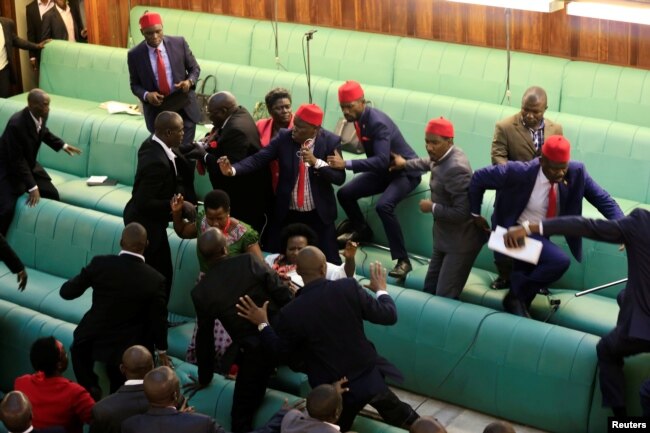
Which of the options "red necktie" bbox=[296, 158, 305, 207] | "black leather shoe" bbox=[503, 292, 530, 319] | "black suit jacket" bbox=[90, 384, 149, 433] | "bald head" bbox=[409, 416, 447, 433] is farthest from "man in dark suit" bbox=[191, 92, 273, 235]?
"bald head" bbox=[409, 416, 447, 433]

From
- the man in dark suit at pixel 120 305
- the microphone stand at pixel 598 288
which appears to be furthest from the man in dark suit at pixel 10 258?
the microphone stand at pixel 598 288

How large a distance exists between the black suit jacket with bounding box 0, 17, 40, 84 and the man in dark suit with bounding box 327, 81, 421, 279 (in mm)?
5197

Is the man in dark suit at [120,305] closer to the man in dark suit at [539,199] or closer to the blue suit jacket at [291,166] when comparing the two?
the blue suit jacket at [291,166]

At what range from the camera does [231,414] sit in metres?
7.14

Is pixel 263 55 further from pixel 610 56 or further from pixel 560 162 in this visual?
pixel 560 162

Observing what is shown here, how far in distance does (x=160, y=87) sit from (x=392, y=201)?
229 centimetres

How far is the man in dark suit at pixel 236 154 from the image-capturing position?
870 cm

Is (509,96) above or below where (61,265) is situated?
above

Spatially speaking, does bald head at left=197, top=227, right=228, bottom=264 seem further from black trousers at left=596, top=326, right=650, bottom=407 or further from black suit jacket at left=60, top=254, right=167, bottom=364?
black trousers at left=596, top=326, right=650, bottom=407

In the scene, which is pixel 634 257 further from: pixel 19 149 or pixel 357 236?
pixel 19 149

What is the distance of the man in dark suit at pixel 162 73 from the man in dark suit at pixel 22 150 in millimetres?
732

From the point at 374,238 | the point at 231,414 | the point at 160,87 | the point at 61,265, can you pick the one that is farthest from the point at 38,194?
the point at 231,414

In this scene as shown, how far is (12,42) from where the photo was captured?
12.9m

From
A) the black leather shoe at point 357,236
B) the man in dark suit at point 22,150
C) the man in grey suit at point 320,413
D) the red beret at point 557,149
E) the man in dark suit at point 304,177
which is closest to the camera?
the man in grey suit at point 320,413
